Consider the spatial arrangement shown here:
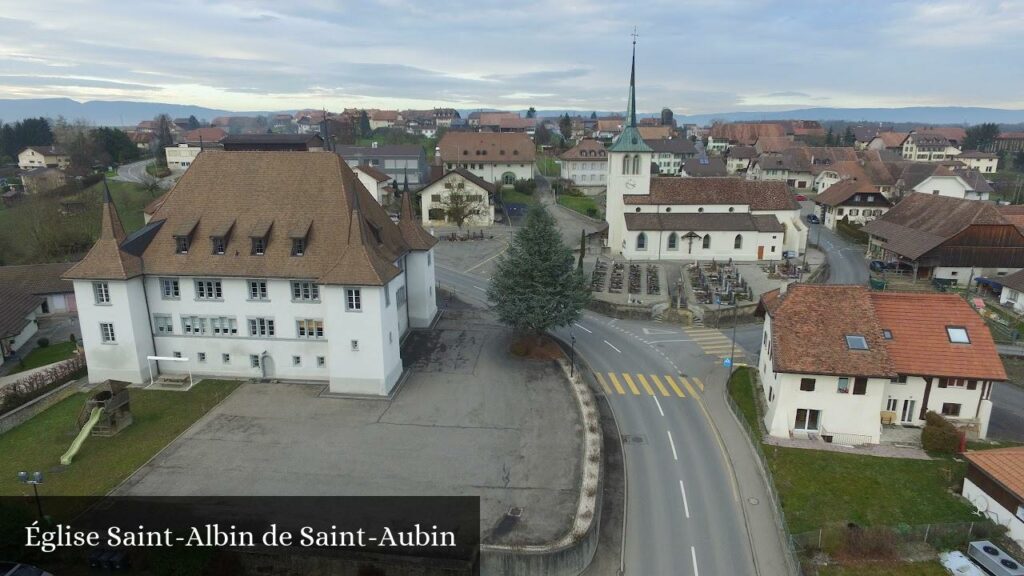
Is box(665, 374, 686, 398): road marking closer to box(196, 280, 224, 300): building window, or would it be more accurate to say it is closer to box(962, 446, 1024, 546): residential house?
box(962, 446, 1024, 546): residential house

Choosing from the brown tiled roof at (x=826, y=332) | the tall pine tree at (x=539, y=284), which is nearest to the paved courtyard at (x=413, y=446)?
the tall pine tree at (x=539, y=284)

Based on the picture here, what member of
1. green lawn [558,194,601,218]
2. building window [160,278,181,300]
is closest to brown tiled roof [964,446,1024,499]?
building window [160,278,181,300]

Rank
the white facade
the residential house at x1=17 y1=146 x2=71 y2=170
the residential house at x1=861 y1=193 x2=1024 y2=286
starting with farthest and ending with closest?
1. the residential house at x1=17 y1=146 x2=71 y2=170
2. the white facade
3. the residential house at x1=861 y1=193 x2=1024 y2=286

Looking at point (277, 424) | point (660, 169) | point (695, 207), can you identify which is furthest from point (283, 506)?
point (660, 169)

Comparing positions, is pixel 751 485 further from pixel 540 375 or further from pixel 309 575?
pixel 309 575

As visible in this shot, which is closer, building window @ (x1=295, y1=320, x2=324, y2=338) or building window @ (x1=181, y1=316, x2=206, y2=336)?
building window @ (x1=295, y1=320, x2=324, y2=338)

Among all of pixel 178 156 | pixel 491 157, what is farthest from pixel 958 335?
pixel 178 156

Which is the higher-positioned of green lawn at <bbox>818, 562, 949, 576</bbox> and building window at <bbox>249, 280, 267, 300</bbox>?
building window at <bbox>249, 280, 267, 300</bbox>
